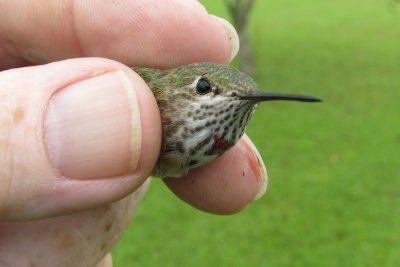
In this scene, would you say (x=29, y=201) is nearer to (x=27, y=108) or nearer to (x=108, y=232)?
(x=27, y=108)

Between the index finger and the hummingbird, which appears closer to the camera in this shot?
the hummingbird

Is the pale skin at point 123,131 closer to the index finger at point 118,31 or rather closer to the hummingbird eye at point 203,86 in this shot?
the index finger at point 118,31

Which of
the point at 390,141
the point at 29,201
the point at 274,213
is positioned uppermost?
the point at 29,201

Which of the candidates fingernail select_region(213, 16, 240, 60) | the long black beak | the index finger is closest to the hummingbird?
the long black beak

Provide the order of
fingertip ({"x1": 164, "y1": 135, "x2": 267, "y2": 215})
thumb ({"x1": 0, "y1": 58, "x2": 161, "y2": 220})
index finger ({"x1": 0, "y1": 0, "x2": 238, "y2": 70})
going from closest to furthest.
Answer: thumb ({"x1": 0, "y1": 58, "x2": 161, "y2": 220})
index finger ({"x1": 0, "y1": 0, "x2": 238, "y2": 70})
fingertip ({"x1": 164, "y1": 135, "x2": 267, "y2": 215})

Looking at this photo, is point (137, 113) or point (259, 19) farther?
point (259, 19)

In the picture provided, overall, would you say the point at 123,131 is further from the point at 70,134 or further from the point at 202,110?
the point at 202,110

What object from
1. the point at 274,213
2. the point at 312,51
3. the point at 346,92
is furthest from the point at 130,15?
the point at 312,51

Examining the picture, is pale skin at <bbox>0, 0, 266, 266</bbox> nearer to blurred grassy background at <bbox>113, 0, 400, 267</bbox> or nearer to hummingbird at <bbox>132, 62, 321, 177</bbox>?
hummingbird at <bbox>132, 62, 321, 177</bbox>
